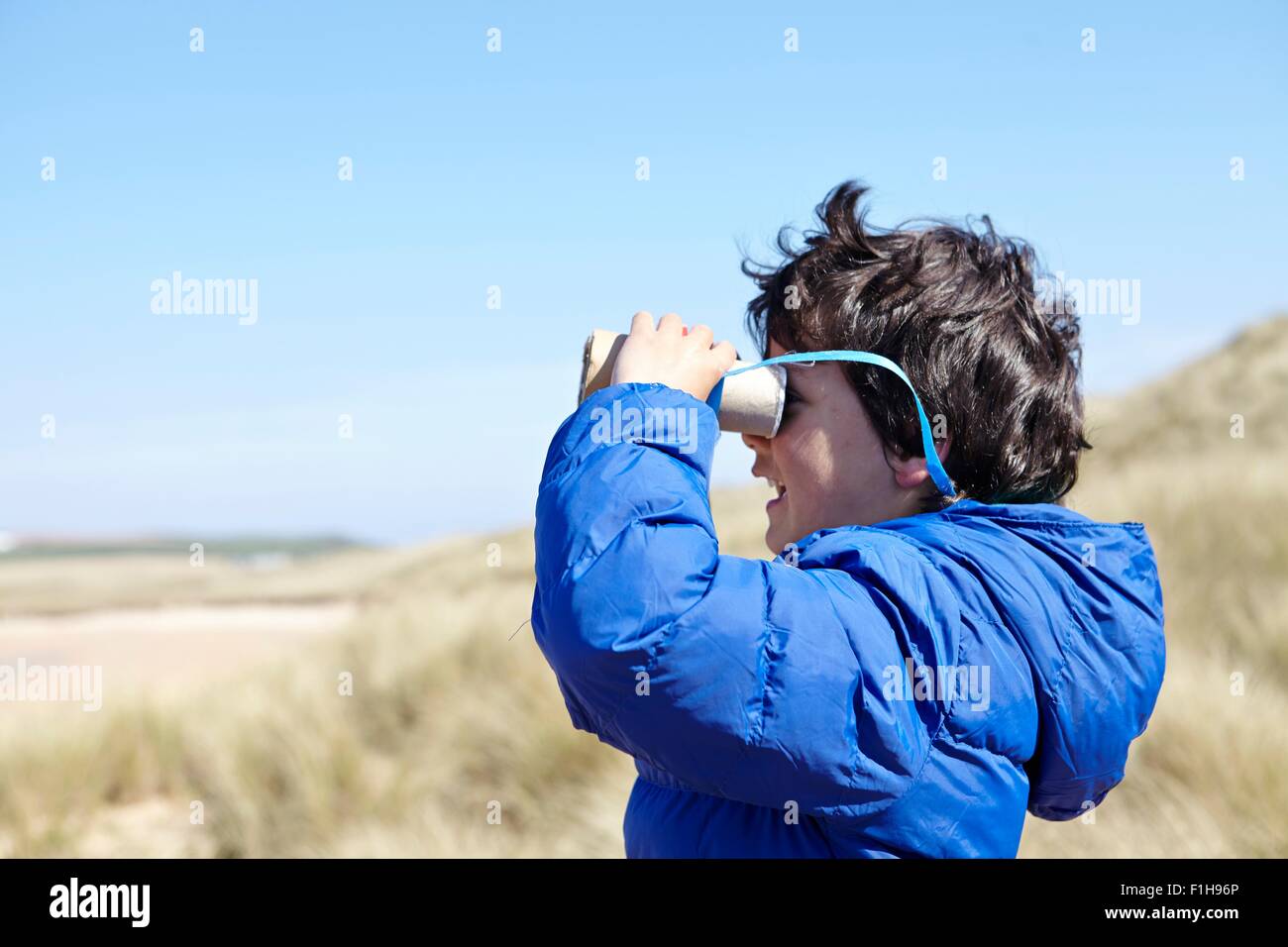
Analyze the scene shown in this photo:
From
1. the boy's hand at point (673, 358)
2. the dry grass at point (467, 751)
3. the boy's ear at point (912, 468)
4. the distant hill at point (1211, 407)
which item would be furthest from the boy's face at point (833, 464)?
the distant hill at point (1211, 407)

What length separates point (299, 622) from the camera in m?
18.8

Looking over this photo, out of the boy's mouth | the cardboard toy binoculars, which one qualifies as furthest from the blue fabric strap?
the boy's mouth

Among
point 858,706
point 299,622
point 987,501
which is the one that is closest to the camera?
point 858,706

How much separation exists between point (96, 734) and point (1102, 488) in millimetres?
9090

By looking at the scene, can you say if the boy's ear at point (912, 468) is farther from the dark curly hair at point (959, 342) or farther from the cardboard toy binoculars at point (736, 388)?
the cardboard toy binoculars at point (736, 388)

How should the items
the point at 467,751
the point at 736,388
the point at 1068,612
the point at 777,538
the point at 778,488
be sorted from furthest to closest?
the point at 467,751 → the point at 778,488 → the point at 777,538 → the point at 736,388 → the point at 1068,612

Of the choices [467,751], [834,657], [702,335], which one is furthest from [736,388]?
[467,751]

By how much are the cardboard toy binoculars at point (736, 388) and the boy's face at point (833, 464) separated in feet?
0.29

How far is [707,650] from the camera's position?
1460 mm

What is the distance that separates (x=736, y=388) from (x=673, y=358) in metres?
0.18

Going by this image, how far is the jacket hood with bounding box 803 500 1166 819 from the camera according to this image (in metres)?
1.71

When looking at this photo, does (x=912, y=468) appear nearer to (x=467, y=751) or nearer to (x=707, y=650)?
(x=707, y=650)
